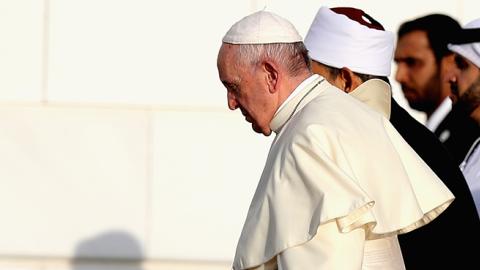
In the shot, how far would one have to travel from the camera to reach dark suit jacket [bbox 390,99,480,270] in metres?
4.89

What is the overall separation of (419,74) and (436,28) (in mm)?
217

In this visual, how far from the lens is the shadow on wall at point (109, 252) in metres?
7.46

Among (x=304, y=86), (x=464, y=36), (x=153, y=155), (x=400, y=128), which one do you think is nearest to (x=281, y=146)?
(x=304, y=86)

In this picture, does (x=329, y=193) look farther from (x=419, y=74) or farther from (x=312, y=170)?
(x=419, y=74)

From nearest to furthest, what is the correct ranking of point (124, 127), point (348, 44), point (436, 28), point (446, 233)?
point (446, 233) → point (348, 44) → point (436, 28) → point (124, 127)

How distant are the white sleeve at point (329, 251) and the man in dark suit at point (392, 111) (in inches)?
33.3

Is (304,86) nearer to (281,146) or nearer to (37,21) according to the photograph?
(281,146)

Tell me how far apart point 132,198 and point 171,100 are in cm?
48

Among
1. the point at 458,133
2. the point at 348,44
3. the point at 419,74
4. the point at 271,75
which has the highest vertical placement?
the point at 271,75

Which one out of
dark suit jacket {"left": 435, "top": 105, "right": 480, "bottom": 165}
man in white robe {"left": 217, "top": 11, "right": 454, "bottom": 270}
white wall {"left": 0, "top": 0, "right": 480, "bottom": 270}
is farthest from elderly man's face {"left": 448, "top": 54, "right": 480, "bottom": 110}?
man in white robe {"left": 217, "top": 11, "right": 454, "bottom": 270}

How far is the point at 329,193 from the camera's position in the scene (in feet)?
13.3

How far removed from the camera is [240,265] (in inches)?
167

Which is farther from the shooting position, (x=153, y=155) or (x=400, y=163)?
(x=153, y=155)

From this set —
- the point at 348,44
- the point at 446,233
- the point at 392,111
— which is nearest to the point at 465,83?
the point at 348,44
